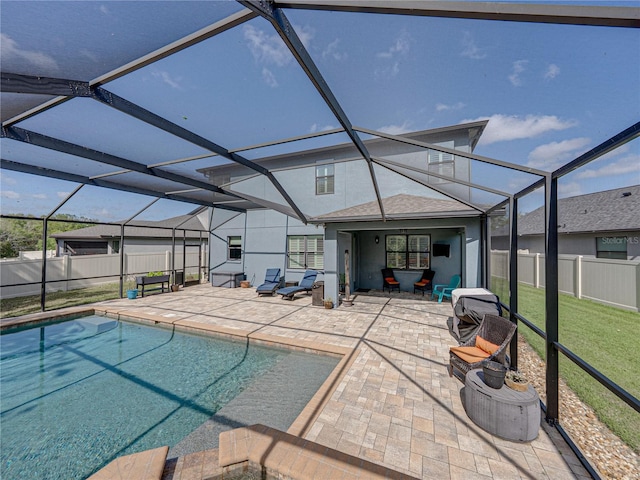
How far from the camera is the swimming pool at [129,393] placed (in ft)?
Result: 10.1

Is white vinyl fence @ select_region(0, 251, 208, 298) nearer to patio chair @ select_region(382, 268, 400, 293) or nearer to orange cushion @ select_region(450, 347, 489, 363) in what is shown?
patio chair @ select_region(382, 268, 400, 293)

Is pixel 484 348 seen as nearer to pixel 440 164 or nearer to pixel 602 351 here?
pixel 602 351

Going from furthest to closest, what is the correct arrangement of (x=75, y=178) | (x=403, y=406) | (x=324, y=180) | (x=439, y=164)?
(x=324, y=180) → (x=439, y=164) → (x=75, y=178) → (x=403, y=406)

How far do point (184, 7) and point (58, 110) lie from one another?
128 inches

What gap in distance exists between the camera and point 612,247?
10.6 metres

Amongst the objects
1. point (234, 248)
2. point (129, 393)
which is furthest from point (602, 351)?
point (234, 248)

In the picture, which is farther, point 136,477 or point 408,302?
point 408,302

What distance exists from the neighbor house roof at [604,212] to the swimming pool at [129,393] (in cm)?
1034

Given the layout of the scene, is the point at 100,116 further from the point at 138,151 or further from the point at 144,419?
the point at 144,419

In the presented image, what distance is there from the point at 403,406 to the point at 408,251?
823cm

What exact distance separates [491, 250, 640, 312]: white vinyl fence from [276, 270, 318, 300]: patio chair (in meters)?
6.90

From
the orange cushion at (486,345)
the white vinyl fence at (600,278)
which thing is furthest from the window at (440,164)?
the orange cushion at (486,345)

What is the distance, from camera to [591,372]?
2.22 m

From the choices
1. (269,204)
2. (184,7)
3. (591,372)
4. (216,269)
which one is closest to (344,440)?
(591,372)
